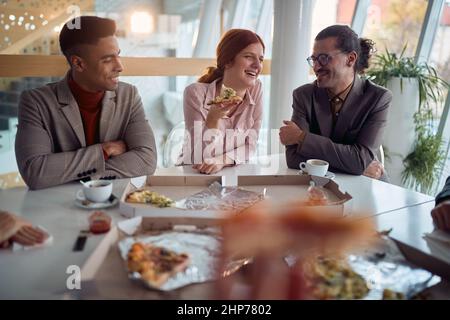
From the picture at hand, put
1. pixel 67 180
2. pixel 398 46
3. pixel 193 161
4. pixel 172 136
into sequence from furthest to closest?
pixel 398 46
pixel 172 136
pixel 193 161
pixel 67 180

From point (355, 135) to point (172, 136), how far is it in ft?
3.28

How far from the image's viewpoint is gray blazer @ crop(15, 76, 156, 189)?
1.22 meters

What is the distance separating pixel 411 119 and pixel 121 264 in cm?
271

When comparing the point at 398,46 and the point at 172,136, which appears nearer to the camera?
the point at 172,136

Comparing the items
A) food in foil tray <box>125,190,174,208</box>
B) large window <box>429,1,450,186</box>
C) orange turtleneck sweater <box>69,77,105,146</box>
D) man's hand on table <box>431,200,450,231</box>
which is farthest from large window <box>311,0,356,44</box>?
food in foil tray <box>125,190,174,208</box>

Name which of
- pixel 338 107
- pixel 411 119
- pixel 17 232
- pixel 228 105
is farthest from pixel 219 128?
pixel 411 119

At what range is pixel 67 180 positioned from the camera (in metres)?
1.22

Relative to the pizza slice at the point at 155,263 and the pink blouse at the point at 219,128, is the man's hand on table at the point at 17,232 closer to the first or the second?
the pizza slice at the point at 155,263

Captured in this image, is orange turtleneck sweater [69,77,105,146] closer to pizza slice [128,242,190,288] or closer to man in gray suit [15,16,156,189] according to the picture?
man in gray suit [15,16,156,189]

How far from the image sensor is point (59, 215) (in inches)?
37.7

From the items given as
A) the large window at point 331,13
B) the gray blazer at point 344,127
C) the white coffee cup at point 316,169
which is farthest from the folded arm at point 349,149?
the large window at point 331,13

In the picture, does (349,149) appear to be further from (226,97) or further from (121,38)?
(121,38)

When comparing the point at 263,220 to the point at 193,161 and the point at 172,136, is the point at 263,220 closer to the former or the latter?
the point at 193,161
